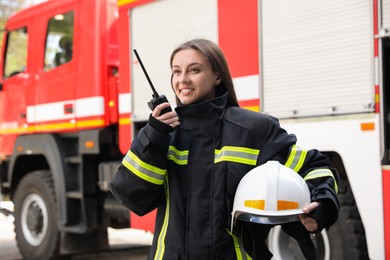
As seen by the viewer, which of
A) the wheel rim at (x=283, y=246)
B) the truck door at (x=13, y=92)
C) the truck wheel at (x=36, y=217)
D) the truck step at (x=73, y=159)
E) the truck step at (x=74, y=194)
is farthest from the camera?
the truck door at (x=13, y=92)

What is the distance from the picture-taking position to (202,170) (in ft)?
7.23

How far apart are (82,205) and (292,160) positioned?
4.67 m

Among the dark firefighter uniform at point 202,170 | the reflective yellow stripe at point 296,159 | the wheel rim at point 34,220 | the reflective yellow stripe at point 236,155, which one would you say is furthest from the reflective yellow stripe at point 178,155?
the wheel rim at point 34,220

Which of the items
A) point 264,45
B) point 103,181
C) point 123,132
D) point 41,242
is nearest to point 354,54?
point 264,45

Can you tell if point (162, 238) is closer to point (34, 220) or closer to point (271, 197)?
point (271, 197)

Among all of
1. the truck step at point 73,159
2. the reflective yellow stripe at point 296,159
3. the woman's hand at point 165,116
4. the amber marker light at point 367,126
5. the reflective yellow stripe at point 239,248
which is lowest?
the reflective yellow stripe at point 239,248

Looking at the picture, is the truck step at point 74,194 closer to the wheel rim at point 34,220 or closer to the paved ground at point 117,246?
the wheel rim at point 34,220

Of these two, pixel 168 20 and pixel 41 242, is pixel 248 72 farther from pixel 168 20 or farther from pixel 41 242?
pixel 41 242

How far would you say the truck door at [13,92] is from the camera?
24.3ft

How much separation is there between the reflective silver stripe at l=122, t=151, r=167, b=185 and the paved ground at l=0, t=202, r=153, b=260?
Result: 555 centimetres

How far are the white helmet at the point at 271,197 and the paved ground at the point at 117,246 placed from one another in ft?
18.7

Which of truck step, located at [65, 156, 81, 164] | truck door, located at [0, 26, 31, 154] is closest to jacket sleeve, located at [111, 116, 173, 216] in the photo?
truck step, located at [65, 156, 81, 164]

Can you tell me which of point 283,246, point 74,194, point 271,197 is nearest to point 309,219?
point 271,197

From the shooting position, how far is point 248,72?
486 centimetres
